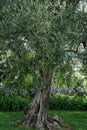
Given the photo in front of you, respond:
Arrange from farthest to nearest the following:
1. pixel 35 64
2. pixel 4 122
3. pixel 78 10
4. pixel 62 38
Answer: pixel 4 122 < pixel 78 10 < pixel 35 64 < pixel 62 38

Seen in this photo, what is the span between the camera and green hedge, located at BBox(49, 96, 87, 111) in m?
21.7

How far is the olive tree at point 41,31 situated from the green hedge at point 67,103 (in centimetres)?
989

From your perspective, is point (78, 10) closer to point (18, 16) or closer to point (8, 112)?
point (18, 16)

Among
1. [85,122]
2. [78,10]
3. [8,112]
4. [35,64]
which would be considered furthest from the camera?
[8,112]

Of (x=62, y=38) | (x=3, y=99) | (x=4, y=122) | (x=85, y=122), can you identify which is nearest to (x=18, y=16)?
(x=62, y=38)

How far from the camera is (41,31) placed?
34.1ft

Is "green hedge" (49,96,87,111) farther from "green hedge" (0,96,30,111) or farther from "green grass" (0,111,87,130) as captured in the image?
"green hedge" (0,96,30,111)

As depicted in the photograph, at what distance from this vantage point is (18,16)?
10.7 m

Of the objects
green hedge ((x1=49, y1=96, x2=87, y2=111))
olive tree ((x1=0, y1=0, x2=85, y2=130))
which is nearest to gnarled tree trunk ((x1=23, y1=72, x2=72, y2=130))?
olive tree ((x1=0, y1=0, x2=85, y2=130))

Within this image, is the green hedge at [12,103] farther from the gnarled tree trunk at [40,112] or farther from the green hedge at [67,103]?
the gnarled tree trunk at [40,112]

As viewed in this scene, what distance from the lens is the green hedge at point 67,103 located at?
21.7 meters

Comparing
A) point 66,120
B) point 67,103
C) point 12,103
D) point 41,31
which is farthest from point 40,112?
point 67,103

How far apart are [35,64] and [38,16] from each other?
149 centimetres

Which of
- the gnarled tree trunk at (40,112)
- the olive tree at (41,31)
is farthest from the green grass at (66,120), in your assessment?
the olive tree at (41,31)
